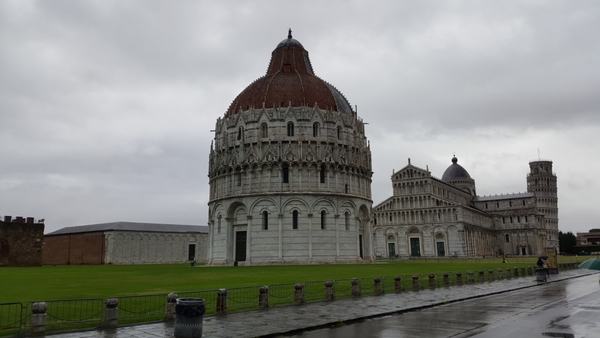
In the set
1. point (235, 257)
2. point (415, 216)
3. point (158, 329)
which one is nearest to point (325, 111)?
point (235, 257)

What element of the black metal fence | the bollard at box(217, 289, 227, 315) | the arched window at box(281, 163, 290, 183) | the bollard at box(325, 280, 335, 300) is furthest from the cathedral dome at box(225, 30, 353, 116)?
the bollard at box(217, 289, 227, 315)

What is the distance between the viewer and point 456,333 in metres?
12.5

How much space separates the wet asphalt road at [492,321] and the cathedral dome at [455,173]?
12425 cm

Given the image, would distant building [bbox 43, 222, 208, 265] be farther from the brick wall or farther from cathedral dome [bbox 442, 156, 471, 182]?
cathedral dome [bbox 442, 156, 471, 182]

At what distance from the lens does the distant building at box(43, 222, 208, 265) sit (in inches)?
3031

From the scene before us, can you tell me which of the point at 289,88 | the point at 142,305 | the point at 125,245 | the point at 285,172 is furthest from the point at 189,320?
the point at 125,245

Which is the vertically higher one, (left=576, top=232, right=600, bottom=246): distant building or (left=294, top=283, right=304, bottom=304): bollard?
(left=576, top=232, right=600, bottom=246): distant building

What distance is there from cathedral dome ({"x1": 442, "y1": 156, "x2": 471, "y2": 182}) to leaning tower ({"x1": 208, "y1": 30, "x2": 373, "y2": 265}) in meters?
85.7

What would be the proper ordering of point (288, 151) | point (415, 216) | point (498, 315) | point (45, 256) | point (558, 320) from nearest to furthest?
point (558, 320), point (498, 315), point (288, 151), point (45, 256), point (415, 216)

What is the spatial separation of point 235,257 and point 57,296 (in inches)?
1454

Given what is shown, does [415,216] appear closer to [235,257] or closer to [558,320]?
[235,257]

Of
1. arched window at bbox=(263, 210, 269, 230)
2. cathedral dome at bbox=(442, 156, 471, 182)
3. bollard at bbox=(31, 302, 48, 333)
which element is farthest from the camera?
cathedral dome at bbox=(442, 156, 471, 182)

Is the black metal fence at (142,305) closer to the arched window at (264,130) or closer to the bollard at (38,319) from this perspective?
the bollard at (38,319)

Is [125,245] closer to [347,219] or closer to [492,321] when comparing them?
[347,219]
